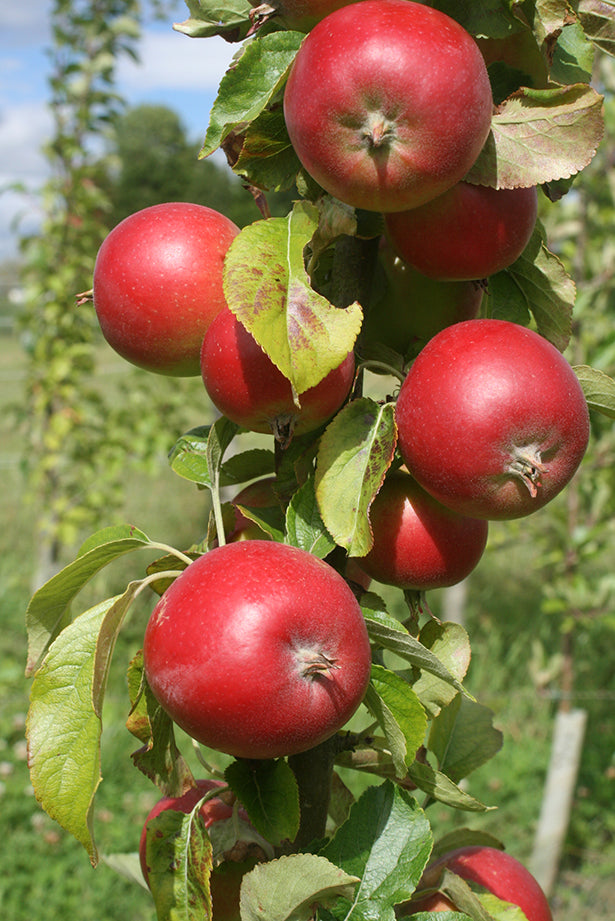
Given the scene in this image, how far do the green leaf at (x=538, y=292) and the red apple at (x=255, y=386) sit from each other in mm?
205

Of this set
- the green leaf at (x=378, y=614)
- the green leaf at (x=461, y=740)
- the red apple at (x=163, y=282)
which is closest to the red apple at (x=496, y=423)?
the green leaf at (x=378, y=614)

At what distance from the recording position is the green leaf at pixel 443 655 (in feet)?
2.56

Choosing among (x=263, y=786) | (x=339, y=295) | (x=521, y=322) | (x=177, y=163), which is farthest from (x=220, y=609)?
(x=177, y=163)

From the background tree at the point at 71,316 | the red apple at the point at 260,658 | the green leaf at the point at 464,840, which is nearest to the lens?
the red apple at the point at 260,658

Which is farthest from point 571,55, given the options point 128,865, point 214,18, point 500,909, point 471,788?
point 471,788

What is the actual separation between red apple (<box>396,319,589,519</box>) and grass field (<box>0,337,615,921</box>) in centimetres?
148

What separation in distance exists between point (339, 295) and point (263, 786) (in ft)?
1.41

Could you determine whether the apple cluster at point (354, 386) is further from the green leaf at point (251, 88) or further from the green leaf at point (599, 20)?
the green leaf at point (599, 20)

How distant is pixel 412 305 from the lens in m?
0.84

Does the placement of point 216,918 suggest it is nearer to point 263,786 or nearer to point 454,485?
point 263,786

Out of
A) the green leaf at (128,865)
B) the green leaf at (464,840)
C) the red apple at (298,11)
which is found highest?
the red apple at (298,11)

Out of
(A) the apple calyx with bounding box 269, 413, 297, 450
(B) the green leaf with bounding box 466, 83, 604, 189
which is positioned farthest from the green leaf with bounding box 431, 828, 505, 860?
(B) the green leaf with bounding box 466, 83, 604, 189

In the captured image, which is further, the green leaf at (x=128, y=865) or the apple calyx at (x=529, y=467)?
the green leaf at (x=128, y=865)

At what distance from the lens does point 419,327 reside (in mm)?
846
